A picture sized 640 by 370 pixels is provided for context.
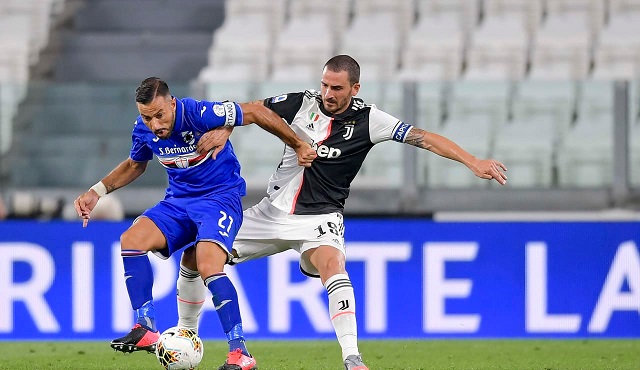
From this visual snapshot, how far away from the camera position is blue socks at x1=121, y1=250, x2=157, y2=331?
20.2 ft

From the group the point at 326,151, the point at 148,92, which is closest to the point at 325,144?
the point at 326,151

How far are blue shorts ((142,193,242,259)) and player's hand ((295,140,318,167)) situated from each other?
420 millimetres

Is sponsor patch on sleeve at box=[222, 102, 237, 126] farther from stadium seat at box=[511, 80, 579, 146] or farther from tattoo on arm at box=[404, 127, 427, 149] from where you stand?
stadium seat at box=[511, 80, 579, 146]

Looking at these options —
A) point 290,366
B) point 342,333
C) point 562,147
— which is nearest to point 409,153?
point 562,147

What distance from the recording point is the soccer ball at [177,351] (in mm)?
5945

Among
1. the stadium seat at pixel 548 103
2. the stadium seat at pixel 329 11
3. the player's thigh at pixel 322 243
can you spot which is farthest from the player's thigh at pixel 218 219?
the stadium seat at pixel 329 11

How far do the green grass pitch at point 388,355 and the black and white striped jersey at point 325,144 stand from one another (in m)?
1.07

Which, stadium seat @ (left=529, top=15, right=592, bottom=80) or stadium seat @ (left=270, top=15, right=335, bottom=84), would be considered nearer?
stadium seat @ (left=529, top=15, right=592, bottom=80)

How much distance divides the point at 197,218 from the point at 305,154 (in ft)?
2.25

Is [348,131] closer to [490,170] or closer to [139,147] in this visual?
[490,170]

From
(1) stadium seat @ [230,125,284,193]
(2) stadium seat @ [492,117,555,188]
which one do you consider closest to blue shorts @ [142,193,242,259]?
(1) stadium seat @ [230,125,284,193]

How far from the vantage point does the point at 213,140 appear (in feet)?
20.7

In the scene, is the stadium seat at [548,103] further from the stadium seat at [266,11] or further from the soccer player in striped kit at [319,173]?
the stadium seat at [266,11]

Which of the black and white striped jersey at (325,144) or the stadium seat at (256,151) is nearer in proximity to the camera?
the black and white striped jersey at (325,144)
